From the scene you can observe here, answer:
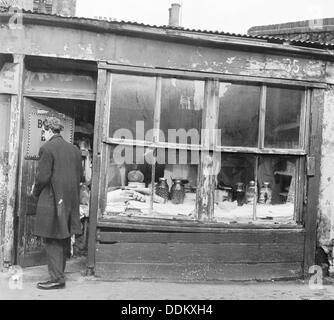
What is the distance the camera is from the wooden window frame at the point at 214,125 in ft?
19.6

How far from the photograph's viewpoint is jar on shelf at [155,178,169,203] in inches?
243

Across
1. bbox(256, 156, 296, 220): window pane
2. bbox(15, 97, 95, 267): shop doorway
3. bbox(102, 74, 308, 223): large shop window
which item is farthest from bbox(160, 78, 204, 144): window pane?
bbox(15, 97, 95, 267): shop doorway

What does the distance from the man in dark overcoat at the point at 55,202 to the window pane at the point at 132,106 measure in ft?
2.87

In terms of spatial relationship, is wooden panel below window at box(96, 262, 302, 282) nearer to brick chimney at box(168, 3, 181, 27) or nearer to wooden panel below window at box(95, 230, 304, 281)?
wooden panel below window at box(95, 230, 304, 281)

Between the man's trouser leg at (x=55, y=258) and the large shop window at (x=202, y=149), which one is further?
the large shop window at (x=202, y=149)

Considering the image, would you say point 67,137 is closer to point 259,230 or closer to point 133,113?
point 133,113

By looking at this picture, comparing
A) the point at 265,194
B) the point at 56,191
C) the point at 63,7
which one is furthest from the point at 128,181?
the point at 63,7

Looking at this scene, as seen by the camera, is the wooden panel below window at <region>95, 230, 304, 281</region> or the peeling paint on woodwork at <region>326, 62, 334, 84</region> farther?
the peeling paint on woodwork at <region>326, 62, 334, 84</region>

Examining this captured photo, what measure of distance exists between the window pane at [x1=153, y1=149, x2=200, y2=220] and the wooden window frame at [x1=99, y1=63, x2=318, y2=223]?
0.12 metres

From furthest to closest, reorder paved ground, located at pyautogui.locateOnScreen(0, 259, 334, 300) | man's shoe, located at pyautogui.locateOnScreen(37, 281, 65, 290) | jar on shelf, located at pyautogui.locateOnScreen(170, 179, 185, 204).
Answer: jar on shelf, located at pyautogui.locateOnScreen(170, 179, 185, 204) < man's shoe, located at pyautogui.locateOnScreen(37, 281, 65, 290) < paved ground, located at pyautogui.locateOnScreen(0, 259, 334, 300)

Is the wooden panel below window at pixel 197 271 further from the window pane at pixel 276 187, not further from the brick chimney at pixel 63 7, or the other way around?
the brick chimney at pixel 63 7

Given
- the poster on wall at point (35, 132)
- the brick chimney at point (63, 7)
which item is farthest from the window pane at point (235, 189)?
the brick chimney at point (63, 7)

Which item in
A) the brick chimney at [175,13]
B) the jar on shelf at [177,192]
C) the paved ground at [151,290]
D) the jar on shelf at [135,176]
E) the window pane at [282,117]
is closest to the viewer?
the paved ground at [151,290]
